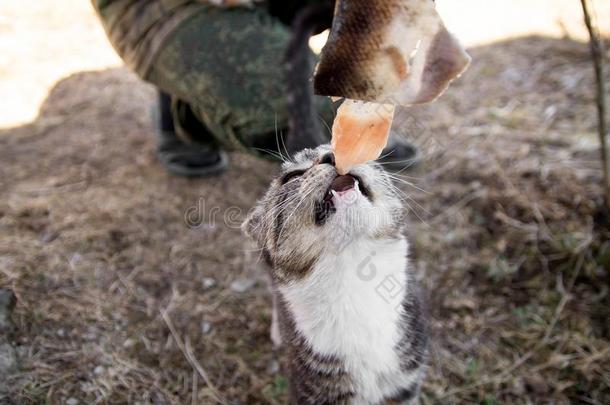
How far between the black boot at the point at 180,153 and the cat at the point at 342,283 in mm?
1981

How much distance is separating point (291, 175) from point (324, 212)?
1.04ft

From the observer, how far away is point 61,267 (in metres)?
3.02

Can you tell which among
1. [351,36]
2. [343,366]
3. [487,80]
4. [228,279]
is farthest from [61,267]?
[487,80]

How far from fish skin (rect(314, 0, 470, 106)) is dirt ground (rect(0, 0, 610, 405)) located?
1382 mm

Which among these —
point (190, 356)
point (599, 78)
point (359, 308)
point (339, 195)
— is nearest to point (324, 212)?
point (339, 195)

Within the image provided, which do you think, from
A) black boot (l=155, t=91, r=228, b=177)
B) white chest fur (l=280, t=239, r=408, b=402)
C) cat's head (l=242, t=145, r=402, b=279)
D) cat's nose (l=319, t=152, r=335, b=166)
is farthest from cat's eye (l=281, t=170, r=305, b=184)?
black boot (l=155, t=91, r=228, b=177)

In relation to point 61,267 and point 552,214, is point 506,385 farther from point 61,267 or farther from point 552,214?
point 61,267

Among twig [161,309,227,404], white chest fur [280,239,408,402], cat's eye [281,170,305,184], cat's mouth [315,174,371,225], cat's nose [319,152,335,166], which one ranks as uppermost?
cat's nose [319,152,335,166]

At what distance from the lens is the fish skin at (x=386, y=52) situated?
4.03ft

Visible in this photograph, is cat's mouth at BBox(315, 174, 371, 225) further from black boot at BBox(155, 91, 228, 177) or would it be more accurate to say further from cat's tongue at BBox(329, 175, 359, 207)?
black boot at BBox(155, 91, 228, 177)

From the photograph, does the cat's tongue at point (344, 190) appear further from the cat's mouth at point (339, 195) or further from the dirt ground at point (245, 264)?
the dirt ground at point (245, 264)

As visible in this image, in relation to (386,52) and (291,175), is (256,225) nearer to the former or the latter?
(291,175)

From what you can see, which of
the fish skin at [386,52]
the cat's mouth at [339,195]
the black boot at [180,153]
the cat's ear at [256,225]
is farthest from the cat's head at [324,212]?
the black boot at [180,153]

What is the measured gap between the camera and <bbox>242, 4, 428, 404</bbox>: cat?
1838mm
